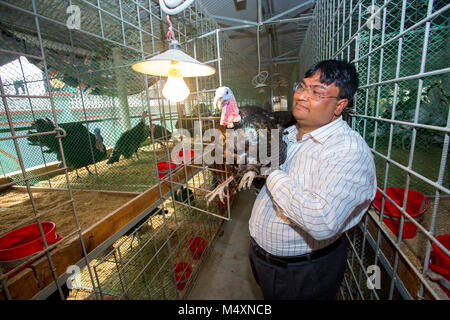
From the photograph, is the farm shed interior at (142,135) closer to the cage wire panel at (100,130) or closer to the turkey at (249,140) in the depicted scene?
the cage wire panel at (100,130)

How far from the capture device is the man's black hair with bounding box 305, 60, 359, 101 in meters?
0.84

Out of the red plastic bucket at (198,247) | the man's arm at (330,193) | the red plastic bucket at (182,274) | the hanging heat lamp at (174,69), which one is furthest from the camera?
the red plastic bucket at (198,247)

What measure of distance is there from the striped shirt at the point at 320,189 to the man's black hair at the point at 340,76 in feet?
0.44

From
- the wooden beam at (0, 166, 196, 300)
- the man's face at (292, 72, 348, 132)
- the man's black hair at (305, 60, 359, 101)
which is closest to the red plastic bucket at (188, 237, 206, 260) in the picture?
the wooden beam at (0, 166, 196, 300)

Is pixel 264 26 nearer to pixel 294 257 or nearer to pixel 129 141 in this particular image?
pixel 129 141

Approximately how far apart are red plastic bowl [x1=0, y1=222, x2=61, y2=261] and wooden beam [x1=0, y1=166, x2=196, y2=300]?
13cm

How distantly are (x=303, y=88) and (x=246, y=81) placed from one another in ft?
20.5

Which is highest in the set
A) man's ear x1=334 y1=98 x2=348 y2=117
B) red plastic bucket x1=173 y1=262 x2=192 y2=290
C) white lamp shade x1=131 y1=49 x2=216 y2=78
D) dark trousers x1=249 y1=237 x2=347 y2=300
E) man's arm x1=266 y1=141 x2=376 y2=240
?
white lamp shade x1=131 y1=49 x2=216 y2=78

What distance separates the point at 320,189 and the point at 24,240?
2004 millimetres

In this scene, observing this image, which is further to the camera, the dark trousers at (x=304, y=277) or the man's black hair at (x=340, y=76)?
the dark trousers at (x=304, y=277)

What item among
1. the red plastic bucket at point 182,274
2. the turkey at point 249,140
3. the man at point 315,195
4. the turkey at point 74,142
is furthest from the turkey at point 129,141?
the man at point 315,195

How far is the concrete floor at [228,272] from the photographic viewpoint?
2.18m

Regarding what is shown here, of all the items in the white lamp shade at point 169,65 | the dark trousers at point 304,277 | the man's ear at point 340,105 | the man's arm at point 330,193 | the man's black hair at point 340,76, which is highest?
the white lamp shade at point 169,65

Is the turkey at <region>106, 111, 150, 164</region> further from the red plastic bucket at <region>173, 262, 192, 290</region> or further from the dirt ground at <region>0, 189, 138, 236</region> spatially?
the red plastic bucket at <region>173, 262, 192, 290</region>
